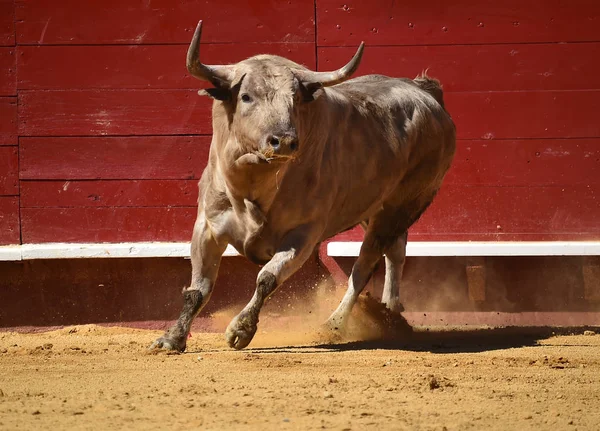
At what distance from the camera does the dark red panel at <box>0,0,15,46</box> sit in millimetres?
6988

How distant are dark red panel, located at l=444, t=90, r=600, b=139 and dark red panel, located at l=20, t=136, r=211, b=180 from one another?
5.78ft

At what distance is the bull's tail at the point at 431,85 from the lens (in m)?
7.07

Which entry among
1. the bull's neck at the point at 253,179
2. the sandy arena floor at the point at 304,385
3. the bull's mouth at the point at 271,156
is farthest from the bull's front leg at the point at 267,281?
the bull's mouth at the point at 271,156

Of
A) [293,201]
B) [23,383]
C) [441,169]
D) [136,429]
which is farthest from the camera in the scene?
[441,169]

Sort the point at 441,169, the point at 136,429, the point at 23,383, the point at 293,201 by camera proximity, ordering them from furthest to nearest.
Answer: the point at 441,169 < the point at 293,201 < the point at 23,383 < the point at 136,429

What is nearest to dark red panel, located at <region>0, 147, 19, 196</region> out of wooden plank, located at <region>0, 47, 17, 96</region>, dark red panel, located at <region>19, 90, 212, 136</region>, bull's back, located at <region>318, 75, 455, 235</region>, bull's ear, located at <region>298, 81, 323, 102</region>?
dark red panel, located at <region>19, 90, 212, 136</region>

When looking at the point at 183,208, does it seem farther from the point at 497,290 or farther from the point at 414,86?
the point at 497,290

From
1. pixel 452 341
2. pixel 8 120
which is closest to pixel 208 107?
pixel 8 120

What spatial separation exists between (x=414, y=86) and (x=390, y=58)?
40cm

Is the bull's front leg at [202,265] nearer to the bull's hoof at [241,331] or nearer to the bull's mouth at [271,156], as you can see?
the bull's hoof at [241,331]

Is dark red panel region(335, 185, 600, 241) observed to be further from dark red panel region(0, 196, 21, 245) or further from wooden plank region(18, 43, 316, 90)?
dark red panel region(0, 196, 21, 245)

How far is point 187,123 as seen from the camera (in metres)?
7.12

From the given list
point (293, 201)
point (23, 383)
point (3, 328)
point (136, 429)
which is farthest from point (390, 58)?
point (136, 429)

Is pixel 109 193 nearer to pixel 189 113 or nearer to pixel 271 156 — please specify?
pixel 189 113
